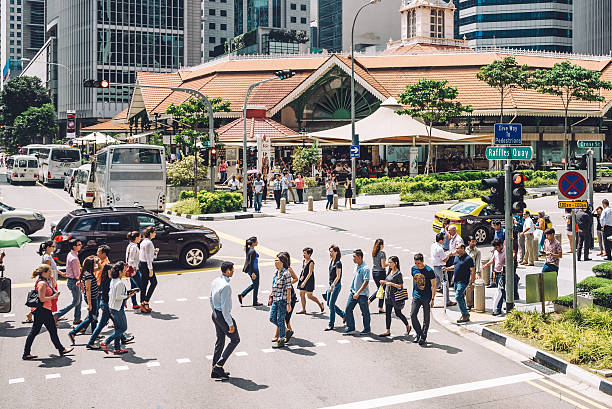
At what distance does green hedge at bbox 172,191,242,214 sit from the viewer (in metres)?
32.0

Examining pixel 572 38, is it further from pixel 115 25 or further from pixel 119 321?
pixel 119 321

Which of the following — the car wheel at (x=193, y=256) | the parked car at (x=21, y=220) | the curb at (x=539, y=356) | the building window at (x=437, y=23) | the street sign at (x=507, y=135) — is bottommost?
the curb at (x=539, y=356)

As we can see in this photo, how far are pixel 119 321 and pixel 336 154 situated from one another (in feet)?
143

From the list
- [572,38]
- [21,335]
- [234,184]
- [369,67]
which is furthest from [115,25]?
[21,335]

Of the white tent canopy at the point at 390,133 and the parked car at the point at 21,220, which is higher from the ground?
the white tent canopy at the point at 390,133

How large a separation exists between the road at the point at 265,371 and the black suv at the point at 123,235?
2109mm

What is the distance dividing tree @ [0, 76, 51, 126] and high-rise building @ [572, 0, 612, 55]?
89298 millimetres

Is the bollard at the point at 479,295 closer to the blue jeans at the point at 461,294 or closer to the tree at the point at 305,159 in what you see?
the blue jeans at the point at 461,294

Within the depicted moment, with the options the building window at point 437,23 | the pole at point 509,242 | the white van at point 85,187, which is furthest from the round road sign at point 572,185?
the building window at point 437,23

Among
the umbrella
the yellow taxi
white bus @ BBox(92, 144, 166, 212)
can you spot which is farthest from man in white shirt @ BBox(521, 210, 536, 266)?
white bus @ BBox(92, 144, 166, 212)

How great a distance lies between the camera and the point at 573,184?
12.9 metres

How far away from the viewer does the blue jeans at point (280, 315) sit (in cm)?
1207

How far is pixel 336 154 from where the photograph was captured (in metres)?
54.5

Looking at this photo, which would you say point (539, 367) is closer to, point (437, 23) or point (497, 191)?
point (497, 191)
